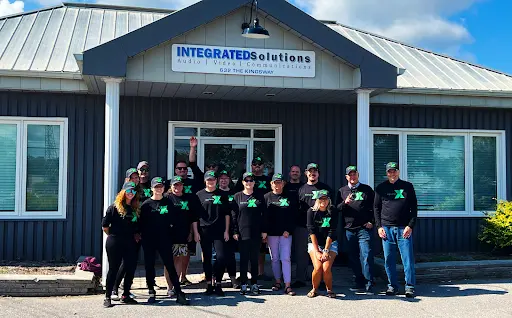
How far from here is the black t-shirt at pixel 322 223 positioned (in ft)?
23.5

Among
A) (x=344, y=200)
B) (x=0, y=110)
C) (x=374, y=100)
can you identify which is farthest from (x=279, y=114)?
(x=0, y=110)

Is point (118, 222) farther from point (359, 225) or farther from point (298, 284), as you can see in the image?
point (359, 225)

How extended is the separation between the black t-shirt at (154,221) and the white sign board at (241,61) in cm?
206

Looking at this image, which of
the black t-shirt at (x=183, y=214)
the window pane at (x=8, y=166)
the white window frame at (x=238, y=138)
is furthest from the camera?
the white window frame at (x=238, y=138)

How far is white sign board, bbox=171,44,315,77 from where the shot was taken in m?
7.56

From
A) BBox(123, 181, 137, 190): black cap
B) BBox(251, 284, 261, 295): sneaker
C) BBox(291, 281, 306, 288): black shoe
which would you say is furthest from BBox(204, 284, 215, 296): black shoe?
BBox(123, 181, 137, 190): black cap

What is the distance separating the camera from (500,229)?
9633 millimetres

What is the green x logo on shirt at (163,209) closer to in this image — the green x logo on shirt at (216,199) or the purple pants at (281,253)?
the green x logo on shirt at (216,199)

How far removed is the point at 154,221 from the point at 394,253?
3360 mm

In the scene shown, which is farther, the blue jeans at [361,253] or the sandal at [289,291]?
the blue jeans at [361,253]

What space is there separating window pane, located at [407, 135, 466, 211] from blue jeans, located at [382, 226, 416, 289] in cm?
330

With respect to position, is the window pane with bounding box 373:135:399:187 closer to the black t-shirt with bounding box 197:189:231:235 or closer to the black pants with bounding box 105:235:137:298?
the black t-shirt with bounding box 197:189:231:235

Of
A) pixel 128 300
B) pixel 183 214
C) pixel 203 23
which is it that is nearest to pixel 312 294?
pixel 183 214

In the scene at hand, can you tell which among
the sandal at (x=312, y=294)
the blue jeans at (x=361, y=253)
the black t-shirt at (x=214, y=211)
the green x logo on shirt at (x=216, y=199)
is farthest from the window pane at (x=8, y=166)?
the blue jeans at (x=361, y=253)
